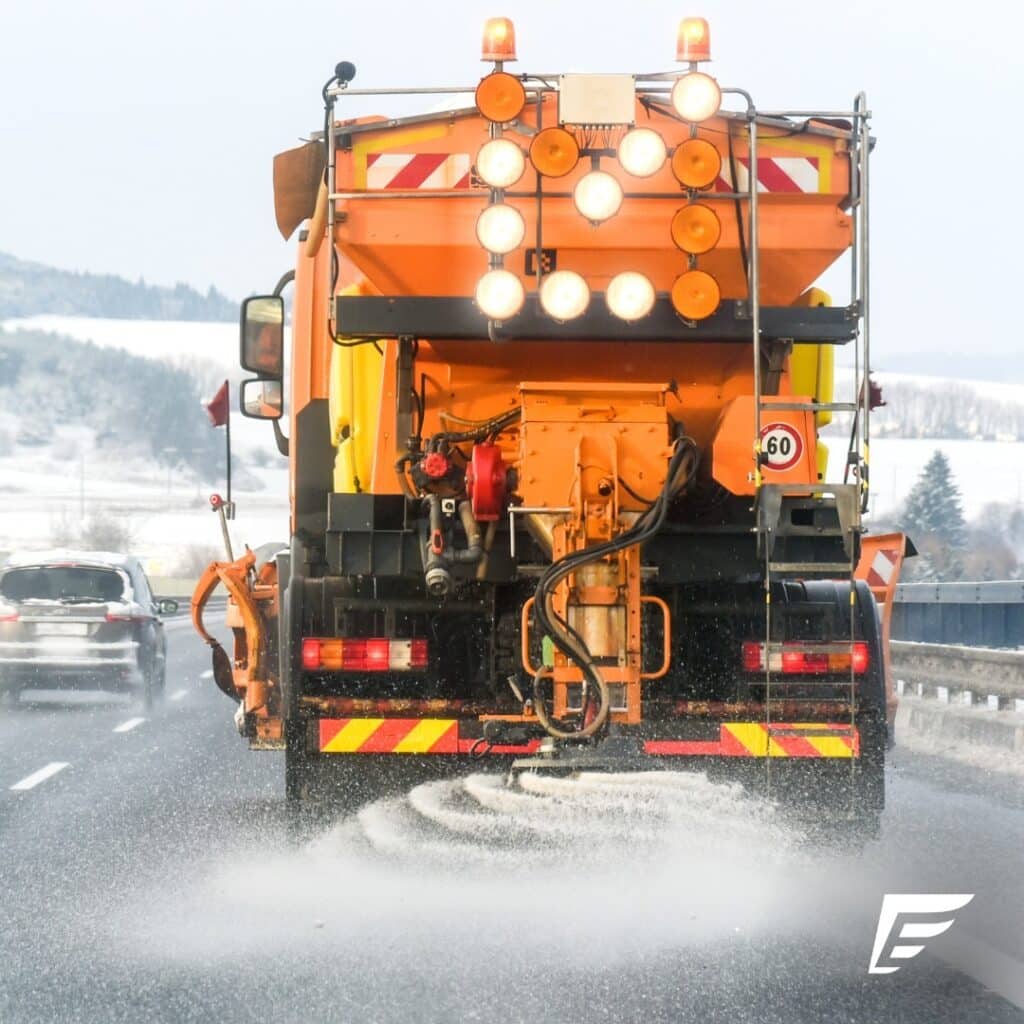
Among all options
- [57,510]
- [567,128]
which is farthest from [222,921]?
[57,510]

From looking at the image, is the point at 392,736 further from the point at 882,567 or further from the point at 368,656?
the point at 882,567

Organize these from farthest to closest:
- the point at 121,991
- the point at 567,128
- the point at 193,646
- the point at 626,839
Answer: the point at 193,646, the point at 626,839, the point at 567,128, the point at 121,991

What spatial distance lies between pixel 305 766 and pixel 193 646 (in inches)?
987

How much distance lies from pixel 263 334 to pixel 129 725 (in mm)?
7354

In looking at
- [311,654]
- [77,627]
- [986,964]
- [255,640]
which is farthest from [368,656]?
[77,627]

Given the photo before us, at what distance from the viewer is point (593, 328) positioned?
23.0 feet

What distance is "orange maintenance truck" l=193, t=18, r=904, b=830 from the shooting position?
22.5ft

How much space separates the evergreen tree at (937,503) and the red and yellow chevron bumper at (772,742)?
280ft

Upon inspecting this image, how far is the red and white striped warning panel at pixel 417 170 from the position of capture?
707 centimetres

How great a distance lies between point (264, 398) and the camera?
30.8 ft

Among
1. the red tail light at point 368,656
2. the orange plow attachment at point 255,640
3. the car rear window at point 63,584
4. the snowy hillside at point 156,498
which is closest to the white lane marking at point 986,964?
the red tail light at point 368,656

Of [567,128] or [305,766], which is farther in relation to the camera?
[305,766]

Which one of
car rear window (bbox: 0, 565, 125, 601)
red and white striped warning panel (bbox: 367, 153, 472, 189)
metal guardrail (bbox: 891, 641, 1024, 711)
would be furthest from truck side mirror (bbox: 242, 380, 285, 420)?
car rear window (bbox: 0, 565, 125, 601)

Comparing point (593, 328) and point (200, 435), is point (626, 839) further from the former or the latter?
point (200, 435)
